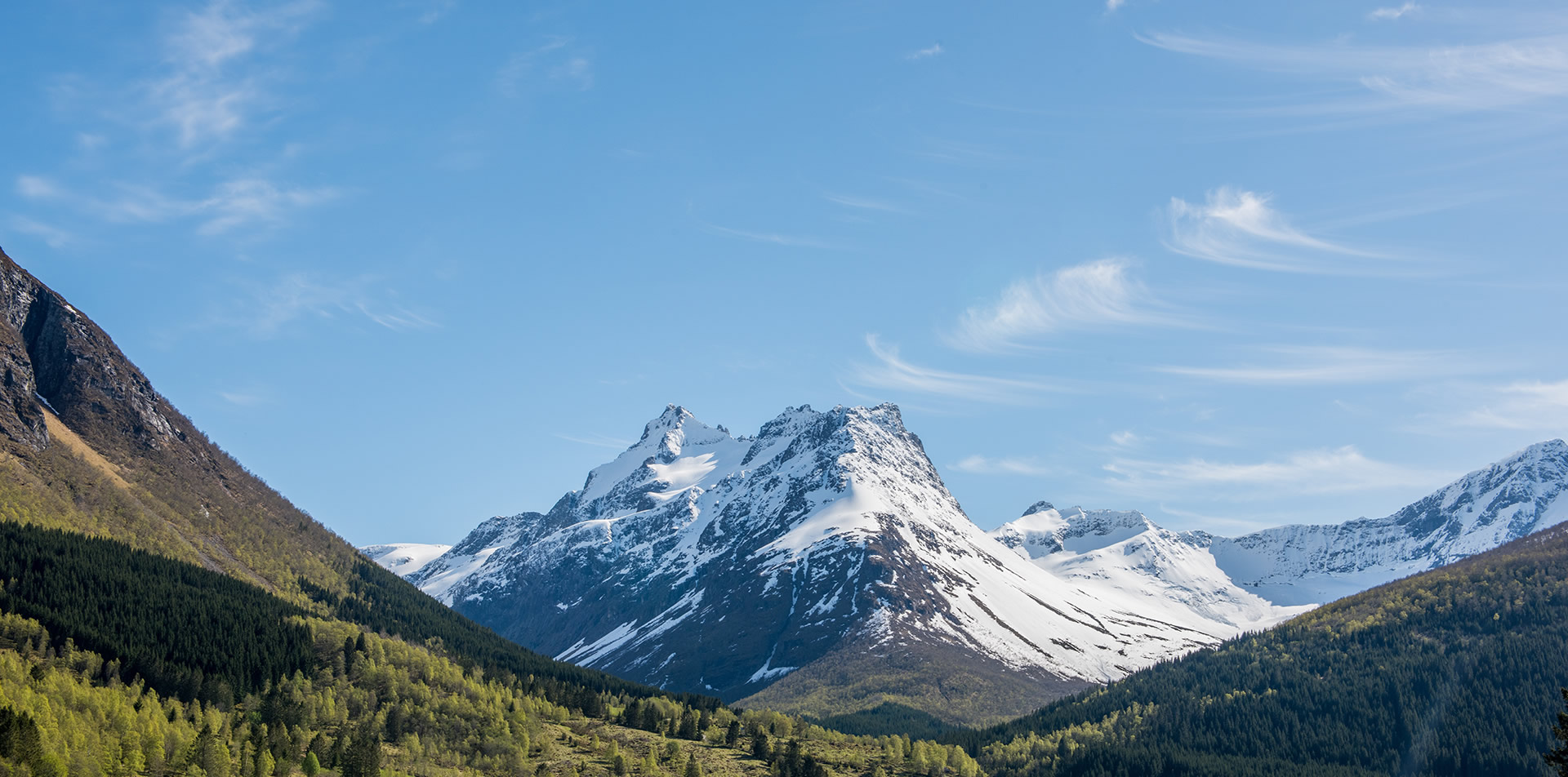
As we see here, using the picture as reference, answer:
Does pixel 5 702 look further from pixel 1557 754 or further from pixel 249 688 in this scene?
pixel 1557 754

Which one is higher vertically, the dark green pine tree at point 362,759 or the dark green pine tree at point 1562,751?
the dark green pine tree at point 1562,751

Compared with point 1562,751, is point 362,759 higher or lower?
lower

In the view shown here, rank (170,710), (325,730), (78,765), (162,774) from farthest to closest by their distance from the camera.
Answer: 1. (325,730)
2. (170,710)
3. (162,774)
4. (78,765)

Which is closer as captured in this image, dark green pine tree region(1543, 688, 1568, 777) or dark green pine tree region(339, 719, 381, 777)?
dark green pine tree region(1543, 688, 1568, 777)

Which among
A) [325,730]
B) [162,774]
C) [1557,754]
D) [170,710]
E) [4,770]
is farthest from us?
[325,730]

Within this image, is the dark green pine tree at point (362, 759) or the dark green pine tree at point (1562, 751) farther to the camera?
the dark green pine tree at point (362, 759)

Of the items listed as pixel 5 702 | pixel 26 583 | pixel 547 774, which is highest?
pixel 26 583

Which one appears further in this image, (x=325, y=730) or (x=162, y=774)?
(x=325, y=730)

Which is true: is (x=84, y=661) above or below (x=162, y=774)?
above

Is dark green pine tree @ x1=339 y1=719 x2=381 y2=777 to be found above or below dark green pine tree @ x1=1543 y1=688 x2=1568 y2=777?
below

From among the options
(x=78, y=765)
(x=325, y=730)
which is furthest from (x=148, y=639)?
(x=78, y=765)

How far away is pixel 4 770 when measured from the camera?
14112 cm

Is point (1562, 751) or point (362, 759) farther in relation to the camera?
point (362, 759)

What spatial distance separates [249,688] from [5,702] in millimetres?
45087
